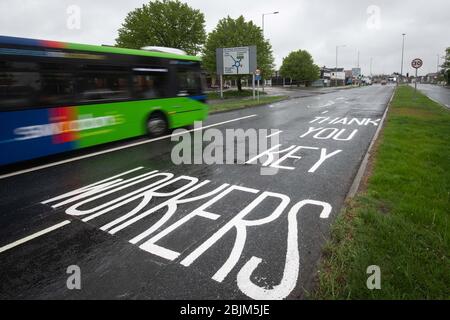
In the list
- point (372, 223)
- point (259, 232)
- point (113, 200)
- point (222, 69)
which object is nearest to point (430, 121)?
point (372, 223)

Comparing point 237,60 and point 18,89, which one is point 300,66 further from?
point 18,89

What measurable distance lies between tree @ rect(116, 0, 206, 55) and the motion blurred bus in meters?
31.2

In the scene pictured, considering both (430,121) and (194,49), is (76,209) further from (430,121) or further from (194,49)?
(194,49)

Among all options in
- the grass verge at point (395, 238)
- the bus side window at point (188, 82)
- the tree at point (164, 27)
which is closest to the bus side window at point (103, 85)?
the bus side window at point (188, 82)

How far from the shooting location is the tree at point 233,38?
139 ft

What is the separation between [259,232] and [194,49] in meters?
40.7

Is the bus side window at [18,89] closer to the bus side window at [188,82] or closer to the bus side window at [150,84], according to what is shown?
the bus side window at [150,84]

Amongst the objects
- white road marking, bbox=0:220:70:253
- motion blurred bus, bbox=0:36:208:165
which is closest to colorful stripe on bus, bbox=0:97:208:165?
motion blurred bus, bbox=0:36:208:165

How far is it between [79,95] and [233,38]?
125 feet

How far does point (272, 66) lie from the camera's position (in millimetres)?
46562

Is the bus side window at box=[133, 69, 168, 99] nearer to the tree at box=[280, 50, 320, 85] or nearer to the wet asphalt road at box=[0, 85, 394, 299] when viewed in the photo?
the wet asphalt road at box=[0, 85, 394, 299]

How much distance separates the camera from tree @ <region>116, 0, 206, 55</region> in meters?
39.1

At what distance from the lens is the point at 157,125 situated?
35.2 ft
